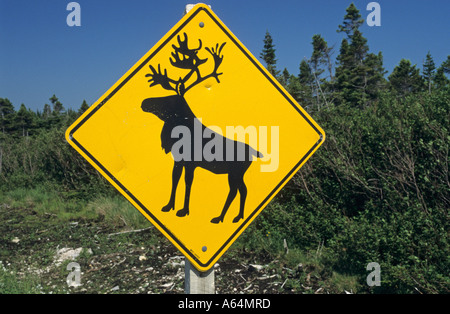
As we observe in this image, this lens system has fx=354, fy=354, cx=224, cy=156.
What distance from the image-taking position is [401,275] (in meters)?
4.21

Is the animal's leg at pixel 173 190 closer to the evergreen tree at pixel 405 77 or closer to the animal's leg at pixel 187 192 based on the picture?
the animal's leg at pixel 187 192

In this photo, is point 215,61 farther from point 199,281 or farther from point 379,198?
point 379,198

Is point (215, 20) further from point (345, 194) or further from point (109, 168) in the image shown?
point (345, 194)

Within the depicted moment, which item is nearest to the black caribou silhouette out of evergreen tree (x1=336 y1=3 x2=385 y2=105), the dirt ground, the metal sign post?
the metal sign post

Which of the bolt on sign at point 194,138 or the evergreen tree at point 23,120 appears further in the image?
the evergreen tree at point 23,120

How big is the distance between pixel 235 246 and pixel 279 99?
4.24 metres

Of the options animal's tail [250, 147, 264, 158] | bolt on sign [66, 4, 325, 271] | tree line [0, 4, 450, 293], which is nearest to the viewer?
bolt on sign [66, 4, 325, 271]

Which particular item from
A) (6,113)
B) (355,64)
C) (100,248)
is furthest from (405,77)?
(6,113)

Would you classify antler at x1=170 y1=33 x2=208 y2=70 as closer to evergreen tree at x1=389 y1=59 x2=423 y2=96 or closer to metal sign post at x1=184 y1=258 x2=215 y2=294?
metal sign post at x1=184 y1=258 x2=215 y2=294

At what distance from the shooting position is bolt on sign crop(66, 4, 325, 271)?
197cm

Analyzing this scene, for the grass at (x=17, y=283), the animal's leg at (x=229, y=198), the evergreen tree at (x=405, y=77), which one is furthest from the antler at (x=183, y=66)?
the evergreen tree at (x=405, y=77)

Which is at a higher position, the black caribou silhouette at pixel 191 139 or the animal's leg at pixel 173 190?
the black caribou silhouette at pixel 191 139

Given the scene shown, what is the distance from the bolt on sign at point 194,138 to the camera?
1.97 meters

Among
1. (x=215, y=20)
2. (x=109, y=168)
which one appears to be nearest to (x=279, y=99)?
(x=215, y=20)
